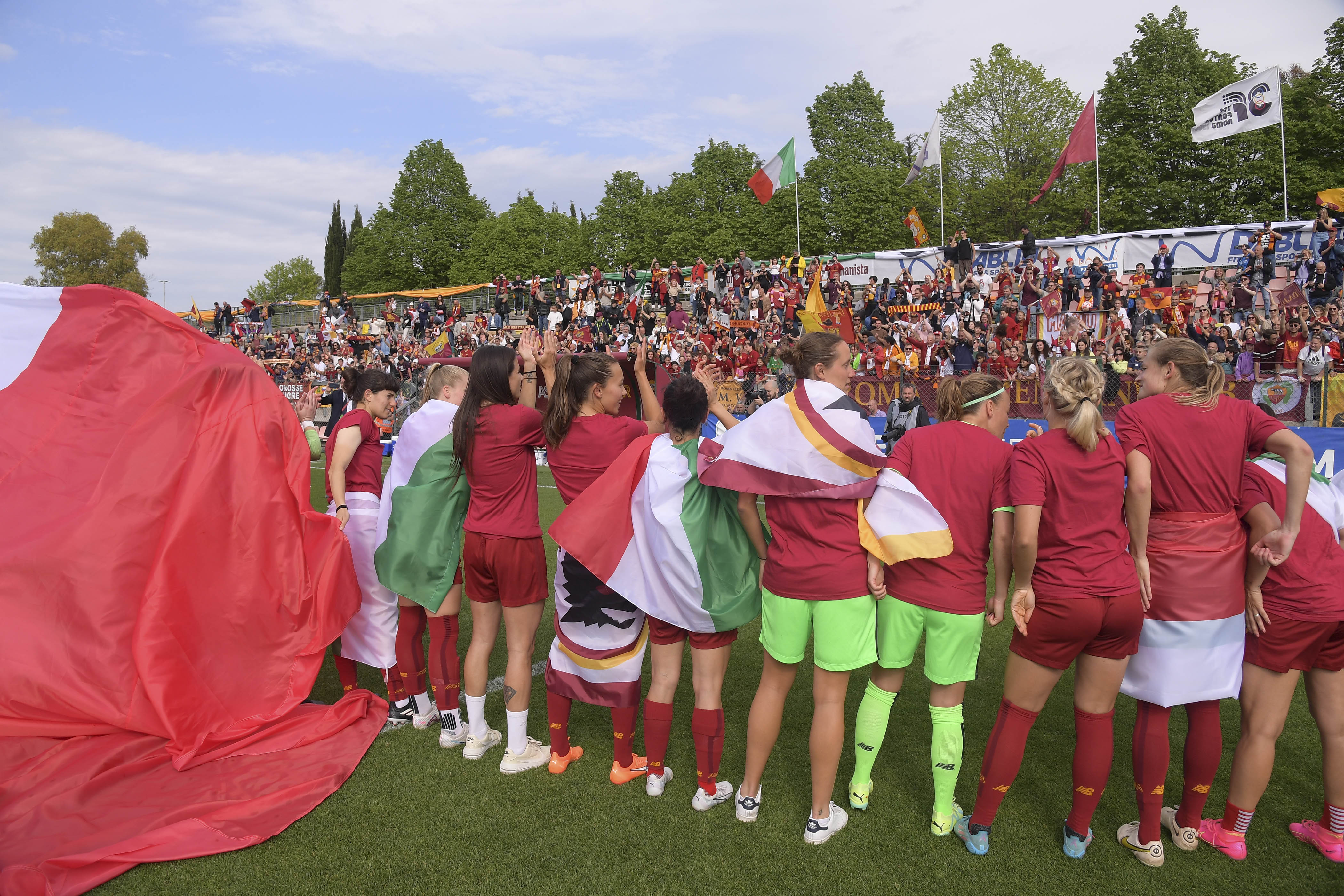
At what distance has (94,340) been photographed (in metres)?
4.20

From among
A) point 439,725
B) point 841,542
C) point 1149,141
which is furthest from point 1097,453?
point 1149,141

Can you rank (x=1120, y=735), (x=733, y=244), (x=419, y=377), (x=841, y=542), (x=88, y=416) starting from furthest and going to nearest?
(x=733, y=244), (x=419, y=377), (x=1120, y=735), (x=88, y=416), (x=841, y=542)

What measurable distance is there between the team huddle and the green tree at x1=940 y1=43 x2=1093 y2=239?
3304 cm

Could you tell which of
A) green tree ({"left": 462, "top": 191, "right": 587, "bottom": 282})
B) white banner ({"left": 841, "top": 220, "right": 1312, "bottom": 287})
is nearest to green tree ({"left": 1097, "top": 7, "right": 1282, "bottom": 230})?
white banner ({"left": 841, "top": 220, "right": 1312, "bottom": 287})

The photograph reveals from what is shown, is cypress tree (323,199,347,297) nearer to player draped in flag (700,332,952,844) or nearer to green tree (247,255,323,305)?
green tree (247,255,323,305)

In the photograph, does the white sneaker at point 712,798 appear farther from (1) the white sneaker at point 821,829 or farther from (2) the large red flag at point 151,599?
(2) the large red flag at point 151,599

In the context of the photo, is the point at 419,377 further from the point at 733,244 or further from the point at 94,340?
the point at 733,244

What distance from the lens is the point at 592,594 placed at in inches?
147

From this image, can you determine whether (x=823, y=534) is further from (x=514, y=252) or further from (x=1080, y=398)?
(x=514, y=252)

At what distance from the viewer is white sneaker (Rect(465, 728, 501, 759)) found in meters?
4.09

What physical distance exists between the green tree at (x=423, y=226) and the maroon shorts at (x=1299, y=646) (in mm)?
51979

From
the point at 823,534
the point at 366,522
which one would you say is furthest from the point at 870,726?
the point at 366,522

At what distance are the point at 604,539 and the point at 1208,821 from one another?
2775 mm

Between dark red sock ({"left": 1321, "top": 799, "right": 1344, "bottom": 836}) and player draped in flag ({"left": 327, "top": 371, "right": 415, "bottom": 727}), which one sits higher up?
player draped in flag ({"left": 327, "top": 371, "right": 415, "bottom": 727})
